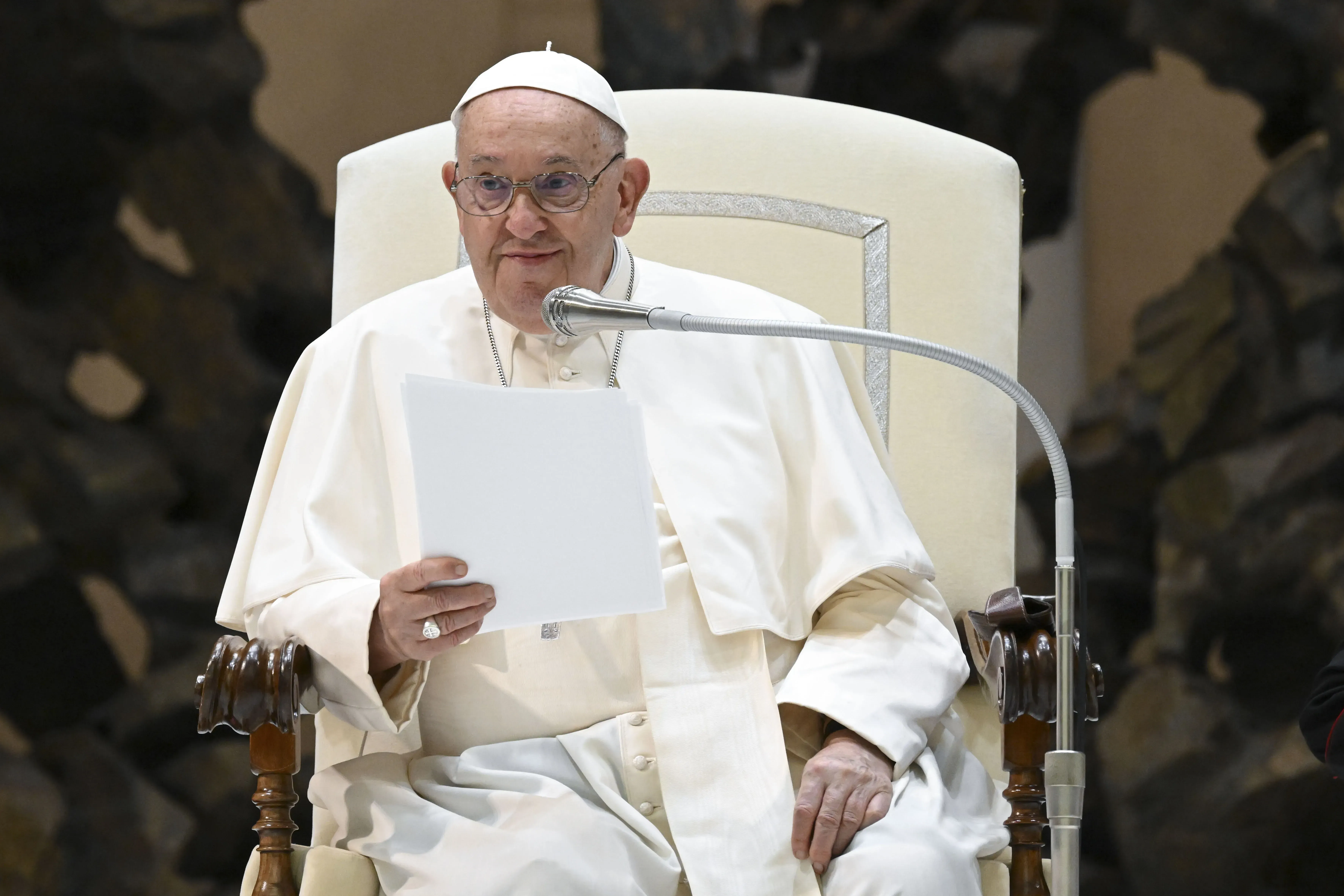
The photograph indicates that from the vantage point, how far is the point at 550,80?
262 centimetres

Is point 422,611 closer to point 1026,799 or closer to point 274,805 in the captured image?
point 274,805

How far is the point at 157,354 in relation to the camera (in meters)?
4.59

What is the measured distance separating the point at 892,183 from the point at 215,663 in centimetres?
167

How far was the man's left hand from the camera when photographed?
2.24 meters

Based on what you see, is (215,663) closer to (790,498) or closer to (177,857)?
(790,498)

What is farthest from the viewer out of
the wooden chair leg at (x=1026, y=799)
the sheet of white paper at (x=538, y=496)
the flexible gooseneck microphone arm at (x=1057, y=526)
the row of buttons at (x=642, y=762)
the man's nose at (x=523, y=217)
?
the man's nose at (x=523, y=217)

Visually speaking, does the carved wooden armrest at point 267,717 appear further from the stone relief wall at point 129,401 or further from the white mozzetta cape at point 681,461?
the stone relief wall at point 129,401

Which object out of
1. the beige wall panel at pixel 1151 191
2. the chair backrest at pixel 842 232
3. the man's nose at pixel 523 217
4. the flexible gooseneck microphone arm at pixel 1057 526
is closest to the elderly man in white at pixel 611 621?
the man's nose at pixel 523 217

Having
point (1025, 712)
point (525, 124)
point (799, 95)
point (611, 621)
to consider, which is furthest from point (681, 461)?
point (799, 95)

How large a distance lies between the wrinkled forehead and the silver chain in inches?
11.0

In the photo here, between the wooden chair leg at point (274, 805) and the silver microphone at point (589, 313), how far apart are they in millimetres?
749

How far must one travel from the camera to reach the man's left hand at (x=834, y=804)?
2.24 meters

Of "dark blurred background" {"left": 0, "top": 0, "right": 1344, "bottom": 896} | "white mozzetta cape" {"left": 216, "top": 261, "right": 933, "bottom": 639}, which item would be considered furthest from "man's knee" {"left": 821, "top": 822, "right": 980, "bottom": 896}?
Answer: "dark blurred background" {"left": 0, "top": 0, "right": 1344, "bottom": 896}

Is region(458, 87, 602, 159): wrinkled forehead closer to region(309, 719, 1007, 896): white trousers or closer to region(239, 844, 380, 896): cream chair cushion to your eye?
region(309, 719, 1007, 896): white trousers
